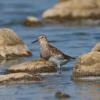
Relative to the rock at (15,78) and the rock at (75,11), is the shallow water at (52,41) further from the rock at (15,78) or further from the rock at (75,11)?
the rock at (75,11)

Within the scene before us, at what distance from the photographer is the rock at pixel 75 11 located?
37.3m

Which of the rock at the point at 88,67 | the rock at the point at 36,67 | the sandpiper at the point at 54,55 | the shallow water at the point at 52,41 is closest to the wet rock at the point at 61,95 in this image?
the shallow water at the point at 52,41

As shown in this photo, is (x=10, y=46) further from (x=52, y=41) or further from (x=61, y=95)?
(x=61, y=95)

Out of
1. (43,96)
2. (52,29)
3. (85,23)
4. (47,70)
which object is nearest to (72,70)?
(47,70)

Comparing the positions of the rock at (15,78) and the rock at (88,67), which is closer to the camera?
the rock at (15,78)

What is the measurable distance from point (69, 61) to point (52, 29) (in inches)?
469

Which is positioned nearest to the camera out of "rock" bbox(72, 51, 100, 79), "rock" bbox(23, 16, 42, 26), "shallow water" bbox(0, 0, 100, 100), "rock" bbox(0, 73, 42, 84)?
"shallow water" bbox(0, 0, 100, 100)

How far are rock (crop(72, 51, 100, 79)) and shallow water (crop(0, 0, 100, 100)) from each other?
1.04ft

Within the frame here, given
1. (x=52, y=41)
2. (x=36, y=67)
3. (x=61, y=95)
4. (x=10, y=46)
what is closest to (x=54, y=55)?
(x=36, y=67)

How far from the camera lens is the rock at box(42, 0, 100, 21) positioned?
37.3 metres

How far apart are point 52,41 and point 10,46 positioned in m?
4.83

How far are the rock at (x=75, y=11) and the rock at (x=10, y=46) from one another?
44.8 ft

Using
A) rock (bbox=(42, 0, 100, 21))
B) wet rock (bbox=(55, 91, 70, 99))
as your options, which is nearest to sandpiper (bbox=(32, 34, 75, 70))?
wet rock (bbox=(55, 91, 70, 99))

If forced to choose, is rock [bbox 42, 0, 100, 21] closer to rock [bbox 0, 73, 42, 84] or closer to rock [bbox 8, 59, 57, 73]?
rock [bbox 8, 59, 57, 73]
